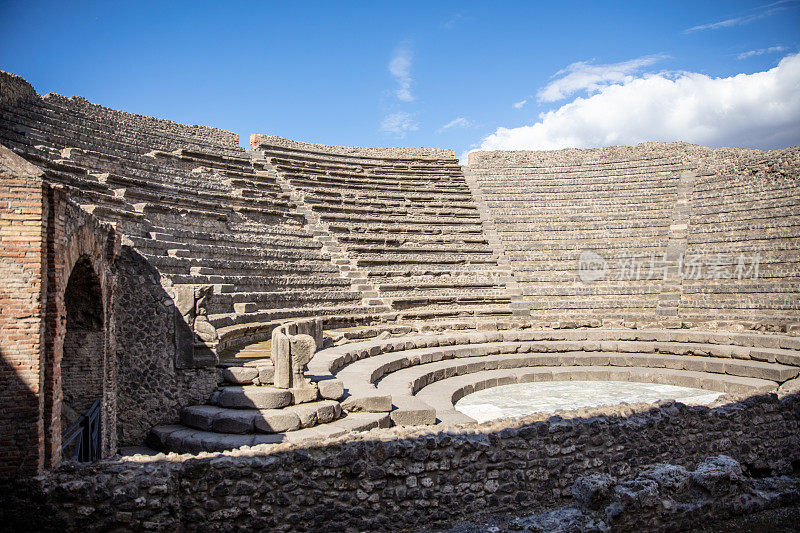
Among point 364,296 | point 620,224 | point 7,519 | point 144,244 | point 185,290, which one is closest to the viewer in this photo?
point 7,519

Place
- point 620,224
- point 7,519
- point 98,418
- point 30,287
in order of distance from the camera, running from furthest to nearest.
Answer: point 620,224
point 98,418
point 30,287
point 7,519

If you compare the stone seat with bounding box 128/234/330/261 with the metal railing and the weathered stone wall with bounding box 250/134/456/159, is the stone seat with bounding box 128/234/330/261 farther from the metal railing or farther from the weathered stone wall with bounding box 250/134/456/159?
the weathered stone wall with bounding box 250/134/456/159

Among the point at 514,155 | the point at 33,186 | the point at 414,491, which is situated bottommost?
the point at 414,491

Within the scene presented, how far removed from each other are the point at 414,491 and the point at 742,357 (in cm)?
958

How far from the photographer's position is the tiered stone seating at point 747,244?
13352 millimetres

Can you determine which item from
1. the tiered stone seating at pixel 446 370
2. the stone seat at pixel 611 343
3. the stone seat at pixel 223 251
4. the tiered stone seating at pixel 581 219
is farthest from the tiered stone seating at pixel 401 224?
the stone seat at pixel 611 343

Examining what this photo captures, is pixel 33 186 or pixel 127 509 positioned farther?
pixel 33 186

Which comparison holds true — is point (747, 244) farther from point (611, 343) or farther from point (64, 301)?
point (64, 301)

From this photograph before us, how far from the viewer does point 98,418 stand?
19.6 ft

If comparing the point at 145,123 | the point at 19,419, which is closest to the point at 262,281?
the point at 19,419

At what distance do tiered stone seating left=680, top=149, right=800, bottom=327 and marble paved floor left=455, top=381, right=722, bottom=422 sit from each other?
169 inches

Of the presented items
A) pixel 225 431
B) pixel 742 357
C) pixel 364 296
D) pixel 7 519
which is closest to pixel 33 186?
pixel 7 519

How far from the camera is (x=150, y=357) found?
6805mm

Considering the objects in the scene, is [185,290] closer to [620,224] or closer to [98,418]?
[98,418]
